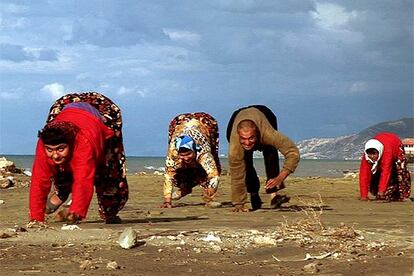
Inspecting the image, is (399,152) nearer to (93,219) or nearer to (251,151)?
(251,151)

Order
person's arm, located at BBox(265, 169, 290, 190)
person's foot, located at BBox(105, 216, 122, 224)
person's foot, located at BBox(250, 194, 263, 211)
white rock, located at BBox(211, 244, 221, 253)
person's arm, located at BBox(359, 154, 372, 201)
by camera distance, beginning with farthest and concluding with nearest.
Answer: person's arm, located at BBox(359, 154, 372, 201), person's foot, located at BBox(250, 194, 263, 211), person's arm, located at BBox(265, 169, 290, 190), person's foot, located at BBox(105, 216, 122, 224), white rock, located at BBox(211, 244, 221, 253)

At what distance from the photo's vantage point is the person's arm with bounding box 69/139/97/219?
6.00m

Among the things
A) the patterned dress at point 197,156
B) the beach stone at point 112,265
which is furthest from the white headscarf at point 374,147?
the beach stone at point 112,265

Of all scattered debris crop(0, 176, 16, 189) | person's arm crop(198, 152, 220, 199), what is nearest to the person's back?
person's arm crop(198, 152, 220, 199)

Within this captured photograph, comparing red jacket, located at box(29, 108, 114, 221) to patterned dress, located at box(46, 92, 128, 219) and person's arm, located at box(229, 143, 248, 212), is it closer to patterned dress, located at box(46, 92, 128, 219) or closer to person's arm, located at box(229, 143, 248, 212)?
patterned dress, located at box(46, 92, 128, 219)

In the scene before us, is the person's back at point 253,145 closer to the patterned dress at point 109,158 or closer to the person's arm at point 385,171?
the patterned dress at point 109,158

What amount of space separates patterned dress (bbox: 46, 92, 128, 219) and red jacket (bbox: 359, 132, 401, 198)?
17.4 ft

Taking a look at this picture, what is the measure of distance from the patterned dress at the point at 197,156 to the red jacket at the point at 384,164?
2.41 meters

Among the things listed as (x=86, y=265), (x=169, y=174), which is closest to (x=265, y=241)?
(x=86, y=265)

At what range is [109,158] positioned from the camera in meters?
6.99

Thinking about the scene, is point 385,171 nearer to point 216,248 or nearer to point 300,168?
point 216,248

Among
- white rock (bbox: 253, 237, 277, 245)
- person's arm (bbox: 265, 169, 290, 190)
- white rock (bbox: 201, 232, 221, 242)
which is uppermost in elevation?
person's arm (bbox: 265, 169, 290, 190)

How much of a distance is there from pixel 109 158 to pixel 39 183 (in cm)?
87

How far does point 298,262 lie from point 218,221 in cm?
297
